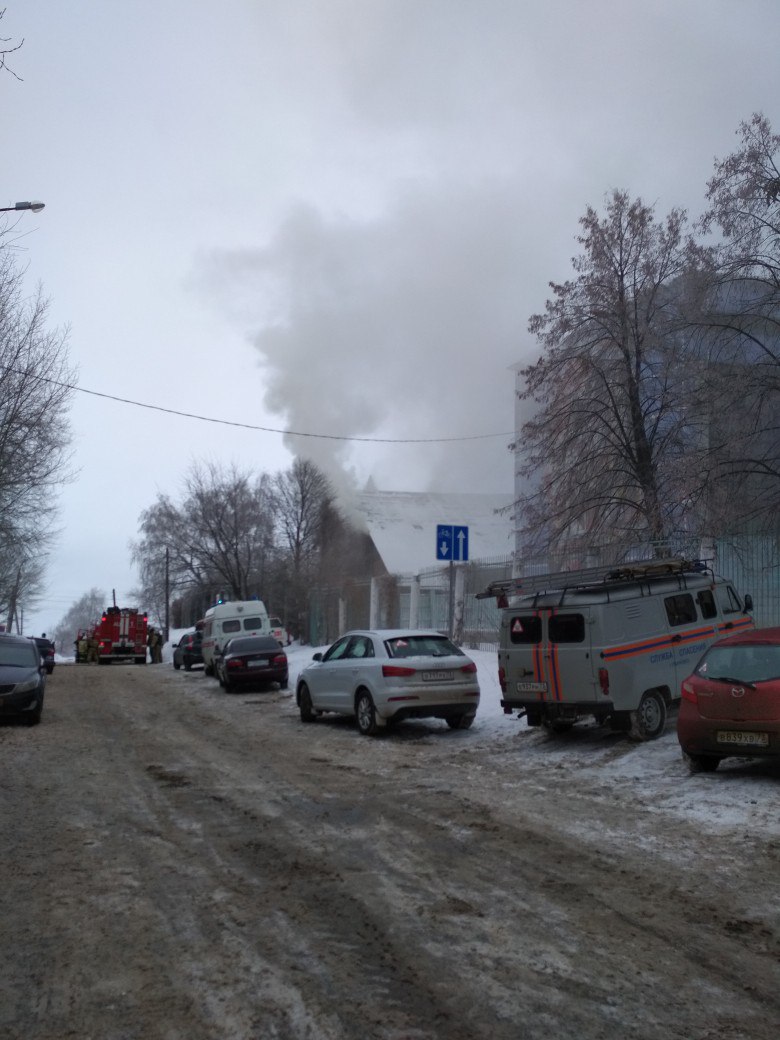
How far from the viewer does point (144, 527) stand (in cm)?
7131

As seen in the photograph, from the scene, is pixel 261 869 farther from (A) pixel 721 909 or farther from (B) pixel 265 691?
(B) pixel 265 691

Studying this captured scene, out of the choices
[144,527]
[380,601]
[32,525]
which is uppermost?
[144,527]

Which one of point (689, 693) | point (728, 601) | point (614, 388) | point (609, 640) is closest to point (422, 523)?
point (614, 388)

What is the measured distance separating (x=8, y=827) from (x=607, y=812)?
5.08m

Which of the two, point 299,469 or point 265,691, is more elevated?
point 299,469

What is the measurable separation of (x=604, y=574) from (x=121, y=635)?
3517cm

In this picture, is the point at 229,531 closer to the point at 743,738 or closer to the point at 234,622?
the point at 234,622

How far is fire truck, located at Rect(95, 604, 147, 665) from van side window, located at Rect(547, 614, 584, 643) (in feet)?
114

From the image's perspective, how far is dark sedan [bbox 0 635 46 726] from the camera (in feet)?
48.5

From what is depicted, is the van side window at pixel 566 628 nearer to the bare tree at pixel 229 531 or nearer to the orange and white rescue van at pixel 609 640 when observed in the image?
the orange and white rescue van at pixel 609 640

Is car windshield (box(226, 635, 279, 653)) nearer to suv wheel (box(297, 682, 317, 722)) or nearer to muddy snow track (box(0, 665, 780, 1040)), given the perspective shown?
suv wheel (box(297, 682, 317, 722))

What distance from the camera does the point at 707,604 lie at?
1308 centimetres

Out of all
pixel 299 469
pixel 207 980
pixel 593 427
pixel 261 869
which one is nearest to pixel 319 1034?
pixel 207 980

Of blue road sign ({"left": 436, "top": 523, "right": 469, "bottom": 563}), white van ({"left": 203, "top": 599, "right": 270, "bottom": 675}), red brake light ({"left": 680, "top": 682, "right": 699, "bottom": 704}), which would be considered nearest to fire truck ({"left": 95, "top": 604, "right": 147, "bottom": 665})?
white van ({"left": 203, "top": 599, "right": 270, "bottom": 675})
